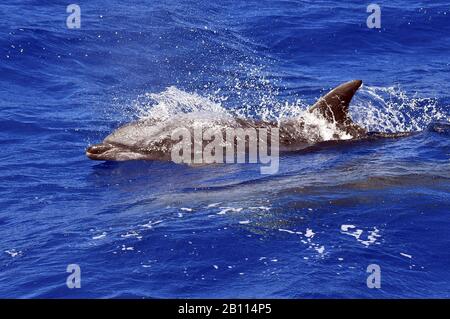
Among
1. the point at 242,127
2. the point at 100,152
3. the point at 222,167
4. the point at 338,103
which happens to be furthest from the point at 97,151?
the point at 338,103

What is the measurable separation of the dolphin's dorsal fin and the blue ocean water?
66cm

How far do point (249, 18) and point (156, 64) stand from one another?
431 centimetres

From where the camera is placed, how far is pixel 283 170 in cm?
1540

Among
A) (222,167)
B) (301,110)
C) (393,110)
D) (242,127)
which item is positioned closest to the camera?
(222,167)

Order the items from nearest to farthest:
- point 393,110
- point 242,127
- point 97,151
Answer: point 97,151 → point 242,127 → point 393,110

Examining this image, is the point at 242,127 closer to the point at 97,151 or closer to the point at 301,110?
the point at 97,151

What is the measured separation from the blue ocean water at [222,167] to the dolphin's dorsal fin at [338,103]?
2.16 ft

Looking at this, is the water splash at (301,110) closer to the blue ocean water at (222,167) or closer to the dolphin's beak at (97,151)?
the blue ocean water at (222,167)

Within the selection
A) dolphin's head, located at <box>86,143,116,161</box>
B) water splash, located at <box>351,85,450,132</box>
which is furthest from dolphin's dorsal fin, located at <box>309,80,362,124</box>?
dolphin's head, located at <box>86,143,116,161</box>

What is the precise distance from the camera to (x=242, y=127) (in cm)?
1709

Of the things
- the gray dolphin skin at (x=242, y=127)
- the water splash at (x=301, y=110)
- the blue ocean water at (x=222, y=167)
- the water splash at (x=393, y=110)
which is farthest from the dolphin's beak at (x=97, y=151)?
the water splash at (x=393, y=110)

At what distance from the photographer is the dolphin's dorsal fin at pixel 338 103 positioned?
16.6m

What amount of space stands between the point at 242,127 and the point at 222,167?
1453mm

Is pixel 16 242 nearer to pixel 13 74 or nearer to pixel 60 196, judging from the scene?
pixel 60 196
